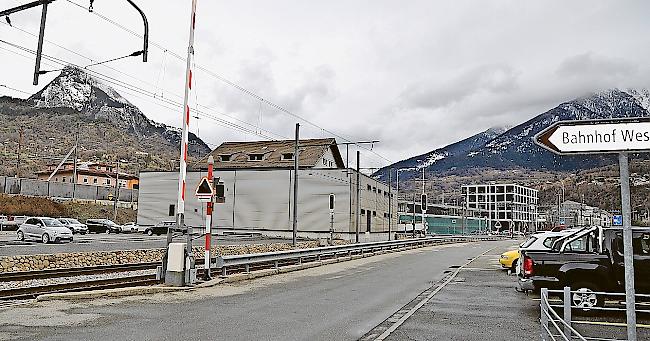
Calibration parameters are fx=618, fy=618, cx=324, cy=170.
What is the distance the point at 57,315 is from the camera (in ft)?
39.3

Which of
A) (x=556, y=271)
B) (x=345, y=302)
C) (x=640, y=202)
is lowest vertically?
(x=345, y=302)

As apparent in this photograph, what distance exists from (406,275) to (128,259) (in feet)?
41.7

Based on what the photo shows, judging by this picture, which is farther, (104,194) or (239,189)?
(104,194)

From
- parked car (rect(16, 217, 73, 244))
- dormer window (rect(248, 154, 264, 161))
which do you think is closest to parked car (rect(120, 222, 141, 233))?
dormer window (rect(248, 154, 264, 161))

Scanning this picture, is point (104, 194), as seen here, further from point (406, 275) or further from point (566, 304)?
point (566, 304)

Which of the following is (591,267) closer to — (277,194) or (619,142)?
(619,142)

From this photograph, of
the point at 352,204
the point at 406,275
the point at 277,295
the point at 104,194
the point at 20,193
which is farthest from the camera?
the point at 104,194

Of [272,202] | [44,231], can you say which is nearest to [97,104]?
[272,202]

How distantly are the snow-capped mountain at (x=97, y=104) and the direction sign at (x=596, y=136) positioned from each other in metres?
148

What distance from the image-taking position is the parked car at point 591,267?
1285cm

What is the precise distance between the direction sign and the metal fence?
72831mm

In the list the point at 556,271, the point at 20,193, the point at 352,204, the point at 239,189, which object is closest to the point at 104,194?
the point at 20,193

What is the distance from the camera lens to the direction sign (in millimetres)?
4656

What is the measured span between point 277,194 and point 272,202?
1.05 m
